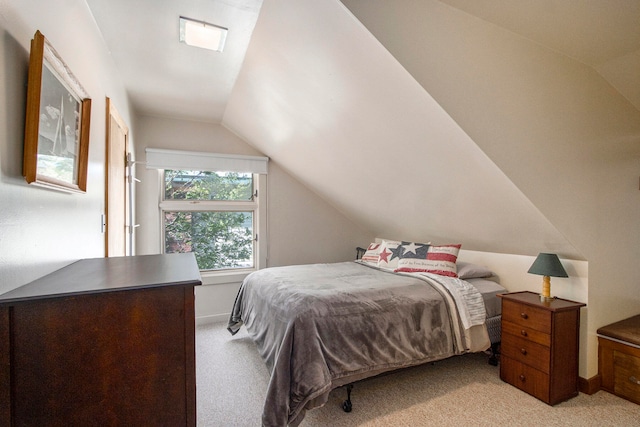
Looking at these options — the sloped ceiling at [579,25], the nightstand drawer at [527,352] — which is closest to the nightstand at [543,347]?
the nightstand drawer at [527,352]

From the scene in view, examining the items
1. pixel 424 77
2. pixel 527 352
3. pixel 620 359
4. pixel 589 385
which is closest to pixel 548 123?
pixel 424 77

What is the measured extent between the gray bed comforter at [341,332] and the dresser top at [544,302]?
0.35 m

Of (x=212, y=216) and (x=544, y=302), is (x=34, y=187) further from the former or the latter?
(x=544, y=302)

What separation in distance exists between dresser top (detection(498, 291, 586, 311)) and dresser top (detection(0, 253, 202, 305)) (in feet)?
7.22

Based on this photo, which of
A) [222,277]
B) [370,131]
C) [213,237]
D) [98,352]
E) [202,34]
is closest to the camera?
[98,352]

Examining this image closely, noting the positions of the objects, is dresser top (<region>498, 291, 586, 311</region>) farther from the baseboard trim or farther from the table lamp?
the baseboard trim

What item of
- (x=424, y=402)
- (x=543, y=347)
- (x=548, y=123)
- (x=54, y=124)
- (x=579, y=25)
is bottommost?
(x=424, y=402)

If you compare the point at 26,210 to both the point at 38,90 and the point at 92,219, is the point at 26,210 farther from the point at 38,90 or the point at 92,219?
the point at 92,219

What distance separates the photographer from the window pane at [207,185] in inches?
Answer: 138

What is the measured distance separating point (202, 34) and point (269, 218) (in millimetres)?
2317

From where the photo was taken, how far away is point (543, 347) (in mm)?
1964

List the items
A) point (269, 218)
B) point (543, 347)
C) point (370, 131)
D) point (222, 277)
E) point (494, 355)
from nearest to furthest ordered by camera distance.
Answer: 1. point (543, 347)
2. point (370, 131)
3. point (494, 355)
4. point (222, 277)
5. point (269, 218)

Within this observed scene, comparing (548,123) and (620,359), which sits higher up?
(548,123)

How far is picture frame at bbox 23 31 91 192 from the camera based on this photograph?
0.94 meters
